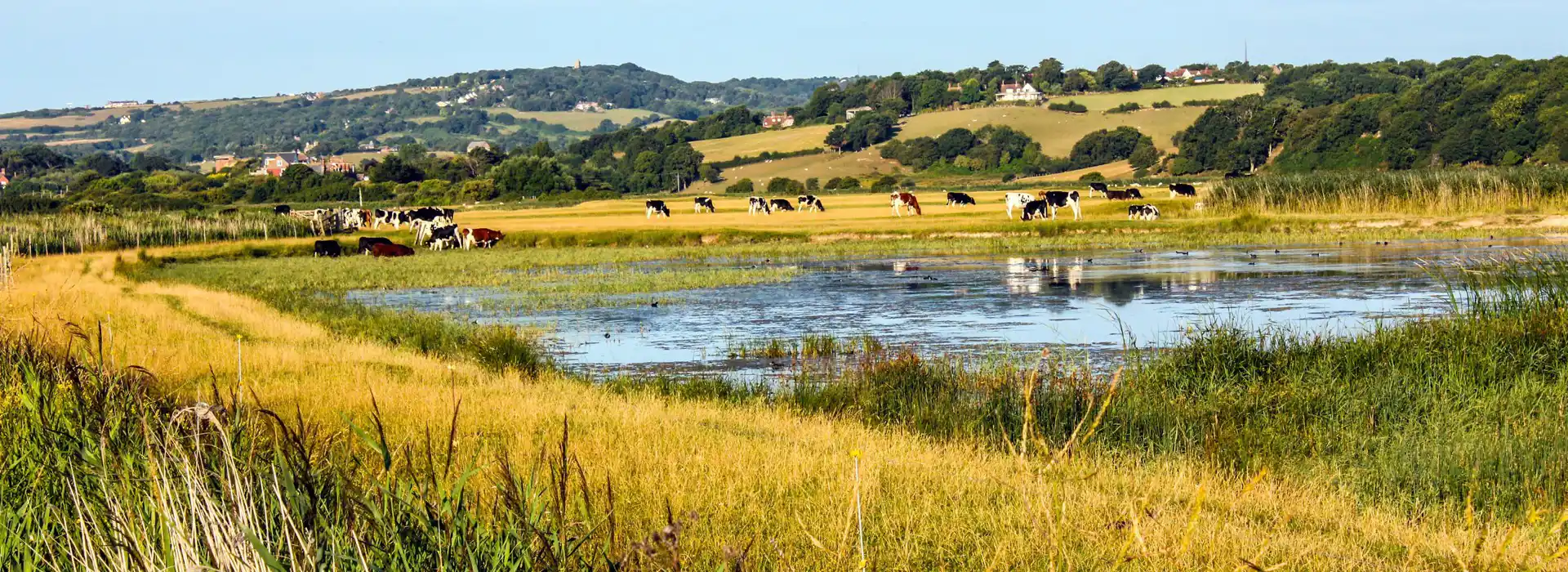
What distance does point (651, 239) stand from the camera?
47812 mm

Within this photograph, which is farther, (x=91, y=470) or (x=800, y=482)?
(x=800, y=482)

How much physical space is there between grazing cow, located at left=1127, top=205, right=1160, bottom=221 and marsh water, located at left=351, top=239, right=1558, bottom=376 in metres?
18.1

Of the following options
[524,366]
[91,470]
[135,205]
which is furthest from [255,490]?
[135,205]

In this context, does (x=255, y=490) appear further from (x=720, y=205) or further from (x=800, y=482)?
(x=720, y=205)

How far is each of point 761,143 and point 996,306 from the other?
148 m

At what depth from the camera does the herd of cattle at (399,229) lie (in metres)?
45.6

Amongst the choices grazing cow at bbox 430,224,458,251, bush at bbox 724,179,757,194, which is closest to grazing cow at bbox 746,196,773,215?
grazing cow at bbox 430,224,458,251

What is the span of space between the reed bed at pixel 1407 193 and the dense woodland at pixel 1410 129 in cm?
5036

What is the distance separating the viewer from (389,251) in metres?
44.7

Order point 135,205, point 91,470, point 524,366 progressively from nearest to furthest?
point 91,470 → point 524,366 → point 135,205

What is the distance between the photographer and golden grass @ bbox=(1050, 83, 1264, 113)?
564ft

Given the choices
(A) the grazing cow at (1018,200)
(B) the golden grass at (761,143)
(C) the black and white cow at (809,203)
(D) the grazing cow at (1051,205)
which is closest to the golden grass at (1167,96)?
(B) the golden grass at (761,143)

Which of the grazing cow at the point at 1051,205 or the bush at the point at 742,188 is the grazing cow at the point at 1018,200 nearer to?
the grazing cow at the point at 1051,205

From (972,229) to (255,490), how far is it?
44.4 meters
